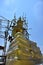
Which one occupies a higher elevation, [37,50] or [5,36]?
[5,36]

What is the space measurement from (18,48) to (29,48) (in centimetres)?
29

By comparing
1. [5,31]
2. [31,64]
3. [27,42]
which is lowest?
[31,64]

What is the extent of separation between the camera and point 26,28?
14.5 ft

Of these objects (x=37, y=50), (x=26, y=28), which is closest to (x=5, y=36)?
(x=26, y=28)

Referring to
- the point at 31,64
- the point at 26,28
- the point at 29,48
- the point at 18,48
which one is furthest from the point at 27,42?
the point at 26,28

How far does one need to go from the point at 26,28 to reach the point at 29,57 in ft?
6.75

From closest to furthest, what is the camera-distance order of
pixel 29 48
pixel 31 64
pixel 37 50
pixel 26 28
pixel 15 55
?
1. pixel 31 64
2. pixel 15 55
3. pixel 29 48
4. pixel 37 50
5. pixel 26 28

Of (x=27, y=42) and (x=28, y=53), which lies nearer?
(x=28, y=53)

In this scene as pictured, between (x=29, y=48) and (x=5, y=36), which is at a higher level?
(x=5, y=36)

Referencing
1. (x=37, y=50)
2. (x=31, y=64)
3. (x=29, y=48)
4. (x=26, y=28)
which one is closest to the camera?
(x=31, y=64)

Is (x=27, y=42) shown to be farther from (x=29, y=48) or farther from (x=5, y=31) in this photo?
(x=5, y=31)

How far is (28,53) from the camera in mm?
2516

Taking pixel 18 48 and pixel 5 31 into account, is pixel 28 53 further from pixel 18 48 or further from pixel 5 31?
pixel 5 31

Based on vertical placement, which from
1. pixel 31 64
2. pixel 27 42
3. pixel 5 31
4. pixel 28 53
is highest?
pixel 5 31
